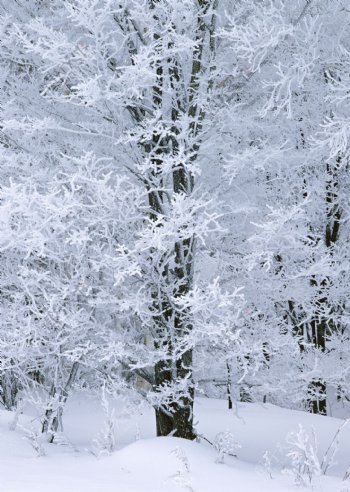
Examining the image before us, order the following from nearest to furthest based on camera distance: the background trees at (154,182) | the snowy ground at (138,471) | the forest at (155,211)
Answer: the snowy ground at (138,471) < the forest at (155,211) < the background trees at (154,182)

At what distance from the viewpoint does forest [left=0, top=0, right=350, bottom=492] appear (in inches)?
195

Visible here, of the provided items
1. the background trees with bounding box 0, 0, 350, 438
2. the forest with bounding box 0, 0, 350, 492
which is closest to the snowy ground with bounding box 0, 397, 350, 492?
the forest with bounding box 0, 0, 350, 492

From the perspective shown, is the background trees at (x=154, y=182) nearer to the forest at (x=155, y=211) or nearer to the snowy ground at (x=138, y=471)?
the forest at (x=155, y=211)

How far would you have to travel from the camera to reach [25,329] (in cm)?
538

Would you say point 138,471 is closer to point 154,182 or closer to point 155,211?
point 155,211

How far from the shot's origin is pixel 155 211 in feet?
19.0

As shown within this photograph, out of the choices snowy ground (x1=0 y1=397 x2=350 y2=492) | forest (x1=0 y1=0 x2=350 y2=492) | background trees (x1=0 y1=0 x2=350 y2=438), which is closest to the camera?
snowy ground (x1=0 y1=397 x2=350 y2=492)

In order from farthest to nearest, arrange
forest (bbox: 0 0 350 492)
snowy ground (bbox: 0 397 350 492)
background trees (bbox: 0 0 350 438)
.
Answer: background trees (bbox: 0 0 350 438) → forest (bbox: 0 0 350 492) → snowy ground (bbox: 0 397 350 492)

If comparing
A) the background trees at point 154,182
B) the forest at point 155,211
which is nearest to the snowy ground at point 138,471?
the forest at point 155,211

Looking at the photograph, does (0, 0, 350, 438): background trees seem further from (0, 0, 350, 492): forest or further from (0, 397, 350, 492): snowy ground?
(0, 397, 350, 492): snowy ground

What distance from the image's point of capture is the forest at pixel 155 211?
495cm

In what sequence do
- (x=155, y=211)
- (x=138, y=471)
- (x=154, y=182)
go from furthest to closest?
(x=155, y=211) → (x=154, y=182) → (x=138, y=471)

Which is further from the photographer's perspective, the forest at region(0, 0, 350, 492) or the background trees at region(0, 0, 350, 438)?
the background trees at region(0, 0, 350, 438)

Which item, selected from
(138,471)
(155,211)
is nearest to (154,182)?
(155,211)
